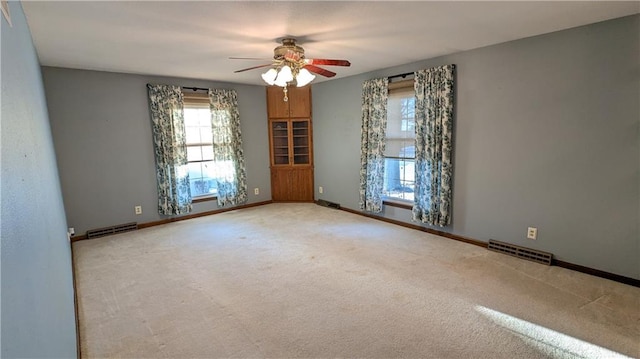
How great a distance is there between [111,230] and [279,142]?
3239mm

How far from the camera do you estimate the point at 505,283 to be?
10.00ft

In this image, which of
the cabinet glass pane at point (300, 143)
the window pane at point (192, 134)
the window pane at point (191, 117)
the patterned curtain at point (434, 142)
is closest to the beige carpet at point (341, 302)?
the patterned curtain at point (434, 142)

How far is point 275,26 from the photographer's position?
2801 millimetres

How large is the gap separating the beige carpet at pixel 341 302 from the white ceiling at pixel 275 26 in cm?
237

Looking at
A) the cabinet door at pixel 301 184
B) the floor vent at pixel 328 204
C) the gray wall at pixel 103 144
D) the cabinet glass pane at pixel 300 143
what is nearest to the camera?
the gray wall at pixel 103 144

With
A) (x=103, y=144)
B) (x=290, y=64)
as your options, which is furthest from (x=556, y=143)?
(x=103, y=144)

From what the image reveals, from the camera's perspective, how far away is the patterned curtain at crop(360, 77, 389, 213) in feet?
16.2

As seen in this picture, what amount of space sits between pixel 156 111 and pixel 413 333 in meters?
4.73

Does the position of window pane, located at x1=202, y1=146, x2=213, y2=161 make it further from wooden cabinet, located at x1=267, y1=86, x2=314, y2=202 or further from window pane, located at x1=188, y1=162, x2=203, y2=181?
wooden cabinet, located at x1=267, y1=86, x2=314, y2=202

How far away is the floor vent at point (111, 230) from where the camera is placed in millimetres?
4625

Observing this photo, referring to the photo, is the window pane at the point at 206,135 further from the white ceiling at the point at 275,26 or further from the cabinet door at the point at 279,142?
the white ceiling at the point at 275,26

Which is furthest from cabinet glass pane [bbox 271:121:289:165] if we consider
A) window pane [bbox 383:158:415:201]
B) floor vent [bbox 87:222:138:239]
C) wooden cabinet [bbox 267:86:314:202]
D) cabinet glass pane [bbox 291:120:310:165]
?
floor vent [bbox 87:222:138:239]

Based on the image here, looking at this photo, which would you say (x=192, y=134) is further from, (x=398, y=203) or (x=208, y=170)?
(x=398, y=203)

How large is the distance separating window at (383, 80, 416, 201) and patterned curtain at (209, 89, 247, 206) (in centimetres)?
272
